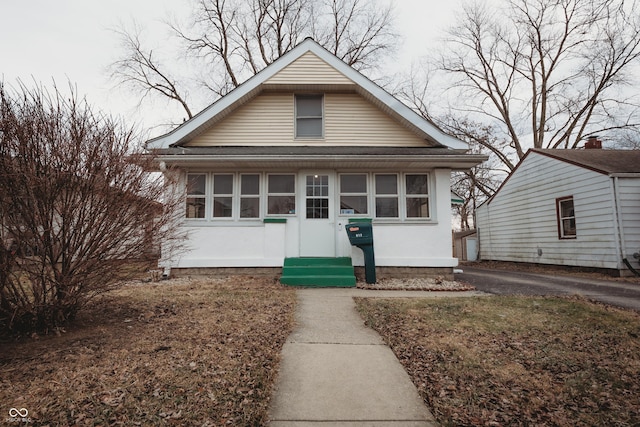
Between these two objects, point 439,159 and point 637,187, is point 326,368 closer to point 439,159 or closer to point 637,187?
point 439,159

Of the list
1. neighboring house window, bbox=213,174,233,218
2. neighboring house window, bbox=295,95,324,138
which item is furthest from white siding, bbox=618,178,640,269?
neighboring house window, bbox=213,174,233,218

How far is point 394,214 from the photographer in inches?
374

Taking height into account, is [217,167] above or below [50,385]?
above

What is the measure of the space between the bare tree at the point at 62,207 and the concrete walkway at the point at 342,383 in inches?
97.8

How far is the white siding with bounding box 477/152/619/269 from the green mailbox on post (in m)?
8.48

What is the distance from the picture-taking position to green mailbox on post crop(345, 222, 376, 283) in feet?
27.4

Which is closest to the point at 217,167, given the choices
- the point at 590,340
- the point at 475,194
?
the point at 590,340

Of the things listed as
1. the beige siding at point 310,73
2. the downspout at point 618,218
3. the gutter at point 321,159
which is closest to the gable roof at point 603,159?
the downspout at point 618,218

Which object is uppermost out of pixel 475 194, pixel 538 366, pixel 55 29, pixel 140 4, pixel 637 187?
pixel 140 4

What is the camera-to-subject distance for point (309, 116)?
415 inches

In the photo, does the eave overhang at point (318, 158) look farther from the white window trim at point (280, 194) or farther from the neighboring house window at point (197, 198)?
the neighboring house window at point (197, 198)

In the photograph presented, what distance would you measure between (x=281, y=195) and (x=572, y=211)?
11363 mm

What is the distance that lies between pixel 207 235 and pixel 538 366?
8091mm

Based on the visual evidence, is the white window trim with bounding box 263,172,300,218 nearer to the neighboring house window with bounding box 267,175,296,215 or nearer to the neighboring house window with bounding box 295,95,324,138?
the neighboring house window with bounding box 267,175,296,215
